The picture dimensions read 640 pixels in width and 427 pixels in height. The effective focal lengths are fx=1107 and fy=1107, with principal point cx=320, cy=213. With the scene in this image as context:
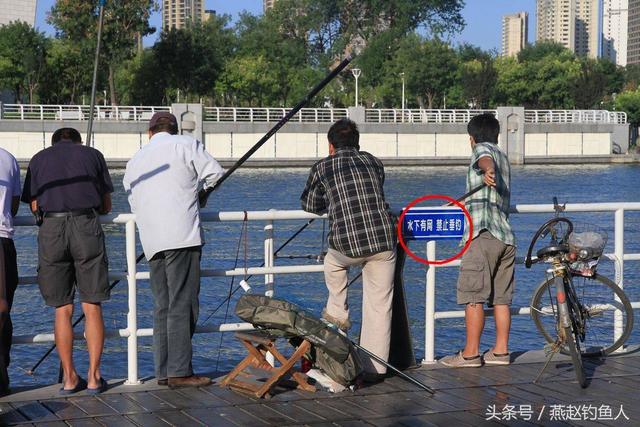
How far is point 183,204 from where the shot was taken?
6.81 metres

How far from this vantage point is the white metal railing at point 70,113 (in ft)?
202

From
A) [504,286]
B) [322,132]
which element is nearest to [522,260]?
[504,286]

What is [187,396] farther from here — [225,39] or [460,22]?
[460,22]

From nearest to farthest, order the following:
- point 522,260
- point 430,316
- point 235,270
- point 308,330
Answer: point 308,330, point 235,270, point 430,316, point 522,260

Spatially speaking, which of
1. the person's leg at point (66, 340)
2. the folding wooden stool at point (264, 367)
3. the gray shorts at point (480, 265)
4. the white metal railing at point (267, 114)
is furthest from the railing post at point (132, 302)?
the white metal railing at point (267, 114)

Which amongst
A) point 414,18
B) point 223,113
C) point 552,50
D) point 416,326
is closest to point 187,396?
point 416,326

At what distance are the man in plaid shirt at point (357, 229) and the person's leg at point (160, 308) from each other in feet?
3.39

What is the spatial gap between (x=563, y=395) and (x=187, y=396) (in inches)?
91.4

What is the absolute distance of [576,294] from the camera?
7.71 meters

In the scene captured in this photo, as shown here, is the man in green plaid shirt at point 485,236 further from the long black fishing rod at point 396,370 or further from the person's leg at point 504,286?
the long black fishing rod at point 396,370

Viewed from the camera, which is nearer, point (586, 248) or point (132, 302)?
point (132, 302)

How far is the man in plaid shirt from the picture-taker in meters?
7.02

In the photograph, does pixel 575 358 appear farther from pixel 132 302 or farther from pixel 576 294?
pixel 132 302

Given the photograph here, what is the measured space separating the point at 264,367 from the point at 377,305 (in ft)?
2.82
